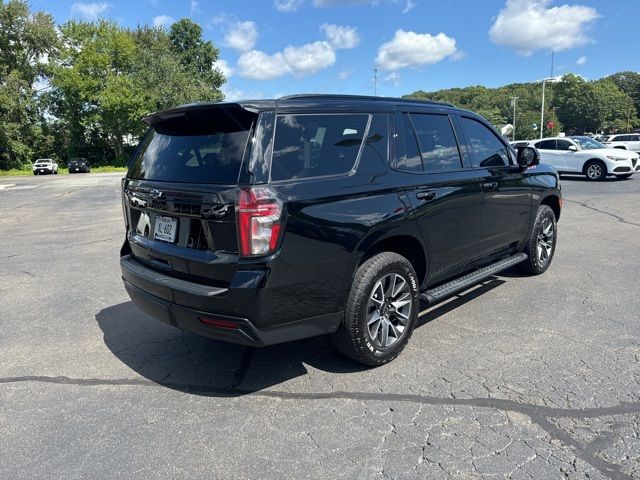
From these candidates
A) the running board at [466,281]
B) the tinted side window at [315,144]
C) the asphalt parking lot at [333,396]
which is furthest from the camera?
the running board at [466,281]

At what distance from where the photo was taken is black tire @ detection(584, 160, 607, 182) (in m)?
18.0

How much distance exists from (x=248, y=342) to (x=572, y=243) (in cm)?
643

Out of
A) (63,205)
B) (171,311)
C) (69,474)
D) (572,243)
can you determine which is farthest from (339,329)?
(63,205)

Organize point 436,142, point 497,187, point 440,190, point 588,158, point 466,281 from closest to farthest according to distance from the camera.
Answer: point 440,190
point 436,142
point 466,281
point 497,187
point 588,158

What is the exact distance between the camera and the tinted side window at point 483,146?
4.64 m

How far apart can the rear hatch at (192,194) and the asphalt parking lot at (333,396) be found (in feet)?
2.92

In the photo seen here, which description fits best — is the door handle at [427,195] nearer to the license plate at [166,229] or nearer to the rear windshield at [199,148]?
the rear windshield at [199,148]

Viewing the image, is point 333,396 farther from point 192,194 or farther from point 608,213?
point 608,213

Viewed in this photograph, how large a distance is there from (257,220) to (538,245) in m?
4.14

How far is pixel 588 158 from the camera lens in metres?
18.2

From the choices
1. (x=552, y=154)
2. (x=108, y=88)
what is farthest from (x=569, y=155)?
Answer: (x=108, y=88)

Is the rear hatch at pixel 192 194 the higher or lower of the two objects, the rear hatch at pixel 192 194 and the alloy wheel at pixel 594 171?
the higher

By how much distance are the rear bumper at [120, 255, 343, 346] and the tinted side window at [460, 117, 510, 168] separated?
7.73ft

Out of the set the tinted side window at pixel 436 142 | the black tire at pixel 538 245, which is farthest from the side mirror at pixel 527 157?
the tinted side window at pixel 436 142
